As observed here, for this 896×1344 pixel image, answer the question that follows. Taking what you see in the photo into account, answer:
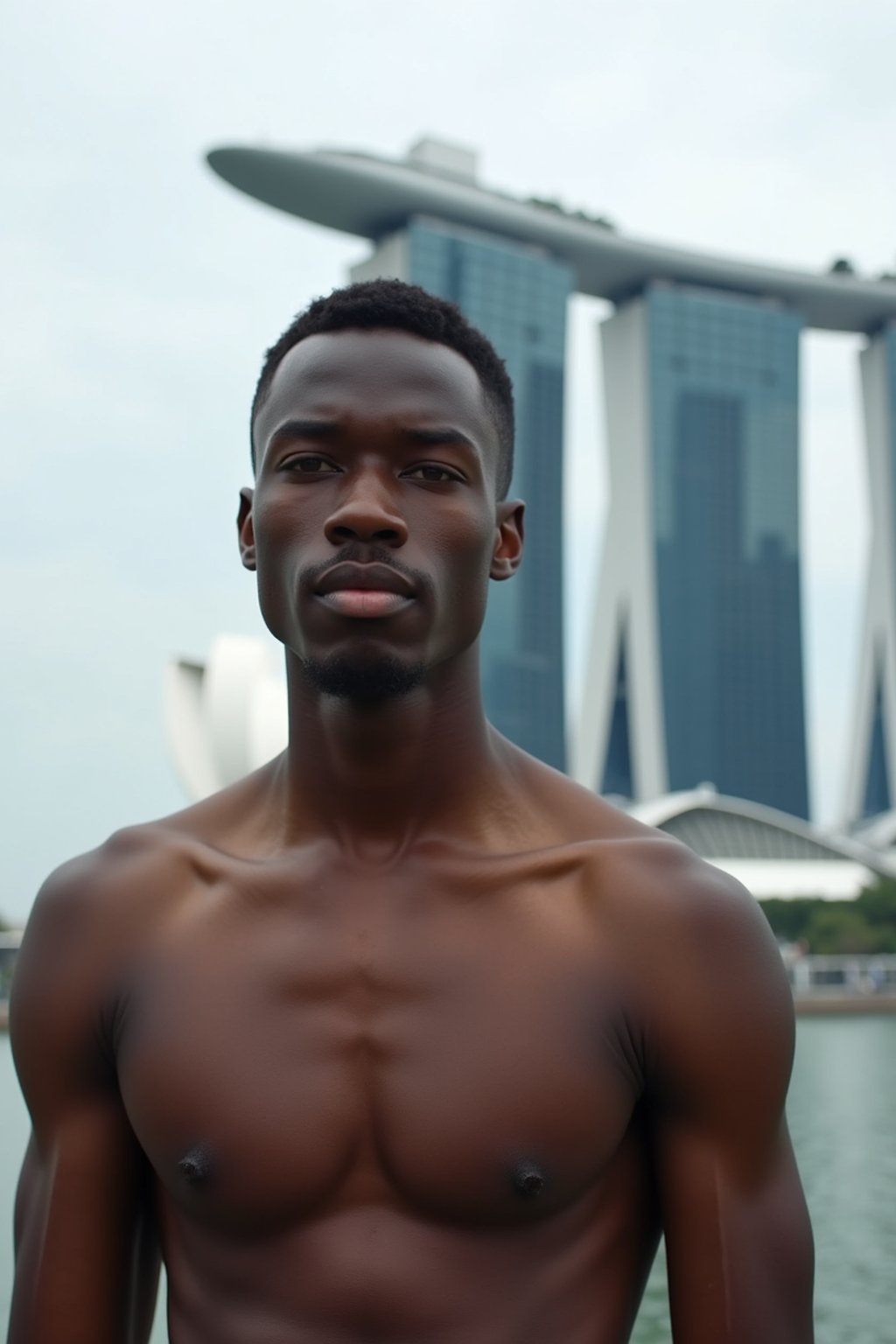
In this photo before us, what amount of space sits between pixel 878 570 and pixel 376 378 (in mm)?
71947

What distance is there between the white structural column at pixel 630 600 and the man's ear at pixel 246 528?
60.6 meters

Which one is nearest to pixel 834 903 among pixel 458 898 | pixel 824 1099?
pixel 824 1099

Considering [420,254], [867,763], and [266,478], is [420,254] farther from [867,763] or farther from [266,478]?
[266,478]

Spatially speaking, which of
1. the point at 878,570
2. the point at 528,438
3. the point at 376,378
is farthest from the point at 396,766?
the point at 878,570

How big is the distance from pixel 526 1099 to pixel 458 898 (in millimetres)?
217

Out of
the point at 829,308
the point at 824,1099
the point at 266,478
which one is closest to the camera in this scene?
the point at 266,478

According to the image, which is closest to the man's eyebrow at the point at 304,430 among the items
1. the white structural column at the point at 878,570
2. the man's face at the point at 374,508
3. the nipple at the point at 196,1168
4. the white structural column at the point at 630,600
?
the man's face at the point at 374,508

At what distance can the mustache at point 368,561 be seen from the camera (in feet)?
4.95

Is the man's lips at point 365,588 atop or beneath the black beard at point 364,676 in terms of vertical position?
atop

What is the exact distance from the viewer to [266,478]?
1622 mm

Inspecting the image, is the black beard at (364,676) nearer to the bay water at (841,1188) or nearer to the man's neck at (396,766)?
the man's neck at (396,766)

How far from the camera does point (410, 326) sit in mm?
1654

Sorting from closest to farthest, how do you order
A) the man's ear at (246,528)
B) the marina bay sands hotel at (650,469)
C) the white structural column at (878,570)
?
the man's ear at (246,528) → the marina bay sands hotel at (650,469) → the white structural column at (878,570)

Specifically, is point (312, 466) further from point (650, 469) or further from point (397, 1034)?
point (650, 469)
